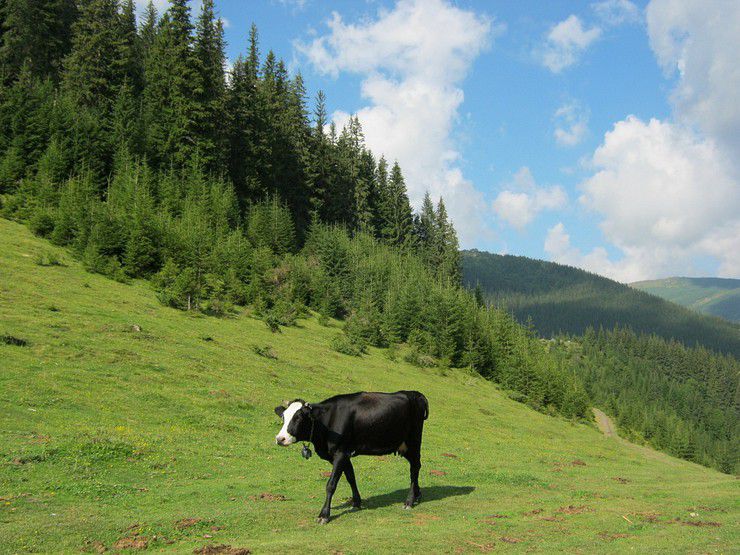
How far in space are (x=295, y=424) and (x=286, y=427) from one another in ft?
0.80

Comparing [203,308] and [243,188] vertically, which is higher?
[243,188]

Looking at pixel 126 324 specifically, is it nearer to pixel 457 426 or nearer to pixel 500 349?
pixel 457 426

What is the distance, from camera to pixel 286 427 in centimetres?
1323

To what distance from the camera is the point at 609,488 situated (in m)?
20.3

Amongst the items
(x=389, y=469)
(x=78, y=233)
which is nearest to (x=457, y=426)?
(x=389, y=469)

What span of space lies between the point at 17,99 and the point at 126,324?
156 feet

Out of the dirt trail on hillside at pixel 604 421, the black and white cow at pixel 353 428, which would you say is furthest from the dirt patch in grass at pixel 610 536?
the dirt trail on hillside at pixel 604 421

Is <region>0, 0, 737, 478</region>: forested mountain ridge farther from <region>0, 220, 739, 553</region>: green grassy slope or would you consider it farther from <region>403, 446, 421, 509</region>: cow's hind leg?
<region>403, 446, 421, 509</region>: cow's hind leg

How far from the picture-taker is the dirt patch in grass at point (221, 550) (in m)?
10.0

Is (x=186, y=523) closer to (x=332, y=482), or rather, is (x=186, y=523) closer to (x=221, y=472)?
(x=332, y=482)

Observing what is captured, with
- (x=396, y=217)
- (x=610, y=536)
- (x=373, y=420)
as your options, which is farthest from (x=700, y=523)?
(x=396, y=217)

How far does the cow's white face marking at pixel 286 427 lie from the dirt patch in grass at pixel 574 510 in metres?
8.10

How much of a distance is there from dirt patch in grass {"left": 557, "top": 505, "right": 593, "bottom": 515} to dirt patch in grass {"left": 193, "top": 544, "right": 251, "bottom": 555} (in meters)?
9.26

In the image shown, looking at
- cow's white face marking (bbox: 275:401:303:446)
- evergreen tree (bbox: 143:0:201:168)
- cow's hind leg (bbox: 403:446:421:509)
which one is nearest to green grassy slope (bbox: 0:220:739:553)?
cow's hind leg (bbox: 403:446:421:509)
